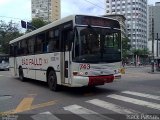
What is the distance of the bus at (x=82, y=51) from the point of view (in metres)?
13.4

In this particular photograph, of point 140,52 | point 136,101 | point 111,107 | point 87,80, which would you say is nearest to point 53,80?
point 87,80

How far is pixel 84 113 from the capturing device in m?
9.91

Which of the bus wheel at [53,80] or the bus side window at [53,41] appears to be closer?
the bus side window at [53,41]

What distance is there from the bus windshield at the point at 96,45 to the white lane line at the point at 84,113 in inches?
113

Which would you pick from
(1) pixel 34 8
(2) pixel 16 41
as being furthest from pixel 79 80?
(1) pixel 34 8

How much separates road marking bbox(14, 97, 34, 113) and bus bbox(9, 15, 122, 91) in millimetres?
1751

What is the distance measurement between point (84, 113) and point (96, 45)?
444cm

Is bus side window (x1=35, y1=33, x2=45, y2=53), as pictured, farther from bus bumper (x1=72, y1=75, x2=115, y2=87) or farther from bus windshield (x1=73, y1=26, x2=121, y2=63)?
bus bumper (x1=72, y1=75, x2=115, y2=87)

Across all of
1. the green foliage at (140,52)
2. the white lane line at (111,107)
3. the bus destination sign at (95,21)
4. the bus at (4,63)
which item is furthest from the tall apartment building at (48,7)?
the green foliage at (140,52)

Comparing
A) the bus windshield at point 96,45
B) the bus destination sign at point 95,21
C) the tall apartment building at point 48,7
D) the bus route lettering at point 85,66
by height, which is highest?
the tall apartment building at point 48,7

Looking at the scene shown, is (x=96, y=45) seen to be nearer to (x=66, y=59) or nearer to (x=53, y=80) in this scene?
(x=66, y=59)

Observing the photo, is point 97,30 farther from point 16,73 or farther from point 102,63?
point 16,73

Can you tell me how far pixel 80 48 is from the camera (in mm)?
13344

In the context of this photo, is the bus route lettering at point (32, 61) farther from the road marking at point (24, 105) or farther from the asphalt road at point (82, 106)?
the road marking at point (24, 105)
